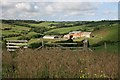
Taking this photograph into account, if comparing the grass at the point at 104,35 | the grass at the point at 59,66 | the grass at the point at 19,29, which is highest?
the grass at the point at 19,29

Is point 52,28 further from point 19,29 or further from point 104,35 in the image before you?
point 104,35

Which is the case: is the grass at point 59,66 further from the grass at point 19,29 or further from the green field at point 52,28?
the grass at point 19,29

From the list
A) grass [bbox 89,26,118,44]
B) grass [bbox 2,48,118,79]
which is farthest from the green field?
grass [bbox 2,48,118,79]

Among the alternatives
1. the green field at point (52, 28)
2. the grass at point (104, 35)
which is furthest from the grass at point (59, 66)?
the green field at point (52, 28)

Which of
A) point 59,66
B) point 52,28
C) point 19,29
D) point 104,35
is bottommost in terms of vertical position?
point 59,66

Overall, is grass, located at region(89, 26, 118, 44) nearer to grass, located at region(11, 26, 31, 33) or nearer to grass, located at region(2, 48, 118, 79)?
grass, located at region(11, 26, 31, 33)

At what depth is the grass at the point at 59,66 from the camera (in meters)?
6.91

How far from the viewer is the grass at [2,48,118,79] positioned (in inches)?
272

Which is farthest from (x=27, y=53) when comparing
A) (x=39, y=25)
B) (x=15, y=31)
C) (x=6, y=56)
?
(x=39, y=25)

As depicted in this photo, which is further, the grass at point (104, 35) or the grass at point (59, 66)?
the grass at point (104, 35)

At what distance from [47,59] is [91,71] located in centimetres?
152

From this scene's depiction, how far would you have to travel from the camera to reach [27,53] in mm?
8562

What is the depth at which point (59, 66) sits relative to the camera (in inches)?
289

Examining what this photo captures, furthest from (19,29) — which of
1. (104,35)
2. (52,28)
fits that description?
(104,35)
